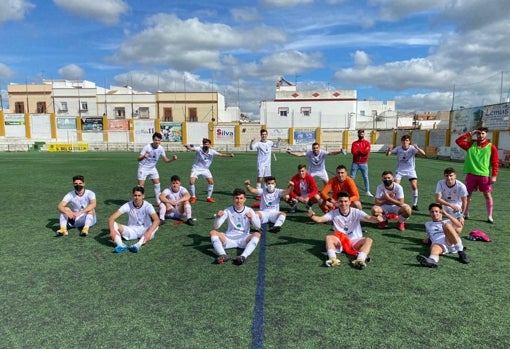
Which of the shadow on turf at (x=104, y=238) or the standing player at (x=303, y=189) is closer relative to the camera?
the shadow on turf at (x=104, y=238)

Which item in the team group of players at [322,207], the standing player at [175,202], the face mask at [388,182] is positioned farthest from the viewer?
the standing player at [175,202]

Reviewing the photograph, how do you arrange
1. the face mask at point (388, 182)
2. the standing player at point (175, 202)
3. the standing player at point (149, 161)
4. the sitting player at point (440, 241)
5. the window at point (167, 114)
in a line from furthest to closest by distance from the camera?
1. the window at point (167, 114)
2. the standing player at point (149, 161)
3. the standing player at point (175, 202)
4. the face mask at point (388, 182)
5. the sitting player at point (440, 241)

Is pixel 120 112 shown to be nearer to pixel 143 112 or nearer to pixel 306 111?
pixel 143 112

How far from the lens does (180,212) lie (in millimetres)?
8414

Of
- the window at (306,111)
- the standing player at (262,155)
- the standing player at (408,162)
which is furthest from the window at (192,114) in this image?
the standing player at (408,162)

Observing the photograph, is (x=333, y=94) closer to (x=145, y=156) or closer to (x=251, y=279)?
(x=145, y=156)

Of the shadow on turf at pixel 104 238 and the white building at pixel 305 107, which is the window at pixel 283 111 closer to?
the white building at pixel 305 107

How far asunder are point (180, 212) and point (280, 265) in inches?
144

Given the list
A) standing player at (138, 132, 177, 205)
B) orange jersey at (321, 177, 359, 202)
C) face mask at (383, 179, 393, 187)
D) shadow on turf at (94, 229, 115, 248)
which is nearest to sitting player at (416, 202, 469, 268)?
face mask at (383, 179, 393, 187)

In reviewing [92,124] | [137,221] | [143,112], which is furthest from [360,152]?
[143,112]

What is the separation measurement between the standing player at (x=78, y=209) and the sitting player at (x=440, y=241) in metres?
6.50

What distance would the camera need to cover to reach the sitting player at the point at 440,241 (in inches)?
217

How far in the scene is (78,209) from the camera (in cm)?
750

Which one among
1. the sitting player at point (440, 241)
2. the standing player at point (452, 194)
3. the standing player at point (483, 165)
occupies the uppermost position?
the standing player at point (483, 165)
